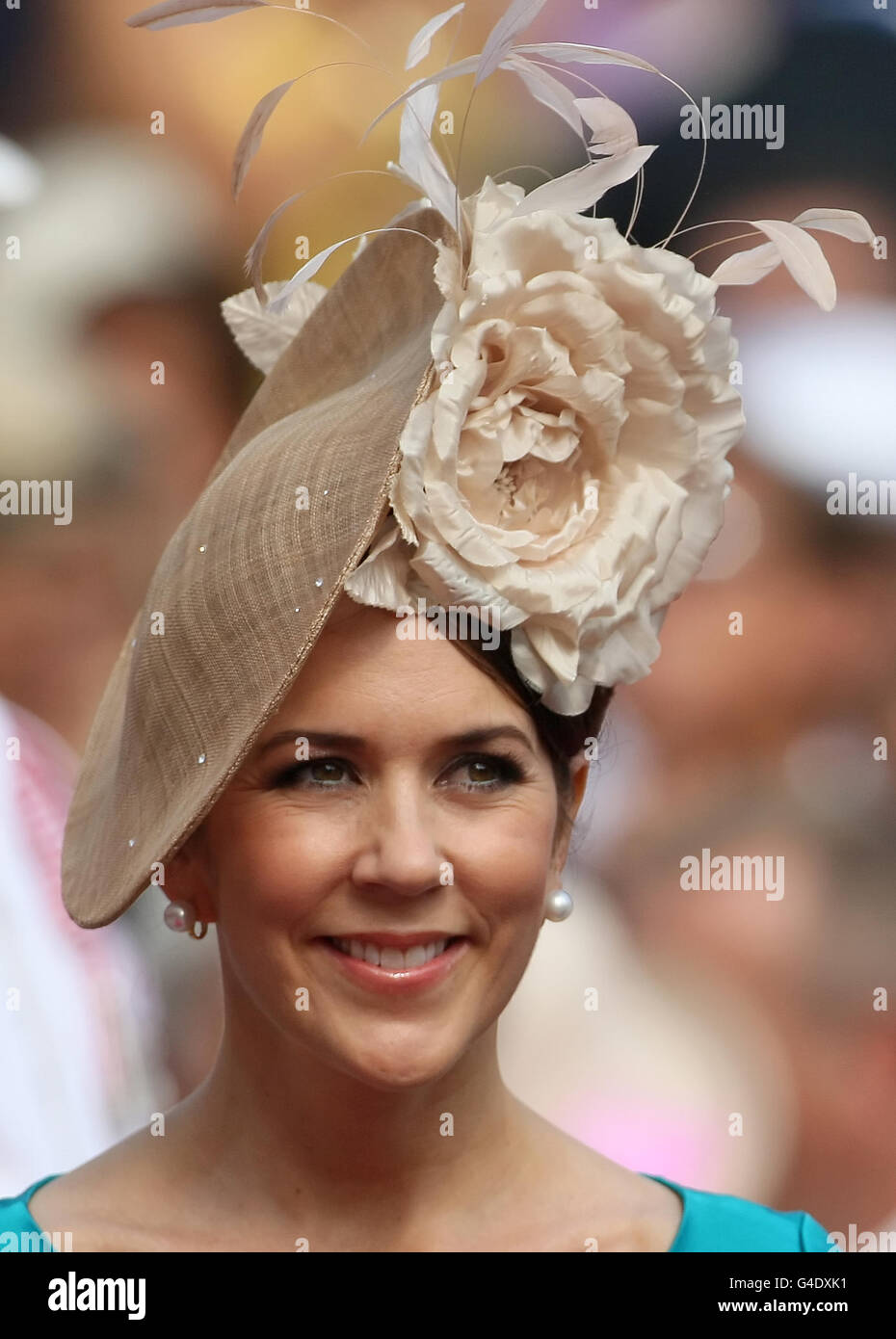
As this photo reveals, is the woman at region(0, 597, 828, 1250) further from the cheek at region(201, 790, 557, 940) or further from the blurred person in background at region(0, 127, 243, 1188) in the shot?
the blurred person in background at region(0, 127, 243, 1188)

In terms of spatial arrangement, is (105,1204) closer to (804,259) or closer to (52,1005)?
(52,1005)

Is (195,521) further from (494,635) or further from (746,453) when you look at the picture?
(746,453)

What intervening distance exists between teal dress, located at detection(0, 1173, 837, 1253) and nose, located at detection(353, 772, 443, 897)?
0.59m

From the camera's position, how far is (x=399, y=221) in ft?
5.43

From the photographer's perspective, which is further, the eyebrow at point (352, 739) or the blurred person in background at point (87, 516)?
the blurred person in background at point (87, 516)

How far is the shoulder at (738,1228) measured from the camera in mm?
1767

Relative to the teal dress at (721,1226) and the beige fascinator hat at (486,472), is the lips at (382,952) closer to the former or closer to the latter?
the beige fascinator hat at (486,472)

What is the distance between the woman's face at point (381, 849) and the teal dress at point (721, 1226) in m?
0.42

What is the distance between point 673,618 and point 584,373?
1.12m

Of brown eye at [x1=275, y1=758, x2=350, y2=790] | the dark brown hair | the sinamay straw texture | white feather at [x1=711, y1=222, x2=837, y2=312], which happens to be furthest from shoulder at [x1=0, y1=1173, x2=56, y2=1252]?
white feather at [x1=711, y1=222, x2=837, y2=312]

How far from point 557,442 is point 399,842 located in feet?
1.36

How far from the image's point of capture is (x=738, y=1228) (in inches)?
70.6

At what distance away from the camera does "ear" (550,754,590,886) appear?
5.63 ft


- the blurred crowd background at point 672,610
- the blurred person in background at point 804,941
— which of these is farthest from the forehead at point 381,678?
the blurred person in background at point 804,941
